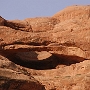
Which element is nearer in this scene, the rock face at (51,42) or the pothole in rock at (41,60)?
the rock face at (51,42)

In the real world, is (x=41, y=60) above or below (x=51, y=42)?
below

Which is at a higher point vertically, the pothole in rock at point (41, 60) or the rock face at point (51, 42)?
the rock face at point (51, 42)

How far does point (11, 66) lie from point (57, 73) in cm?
1140

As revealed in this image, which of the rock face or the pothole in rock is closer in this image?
the rock face

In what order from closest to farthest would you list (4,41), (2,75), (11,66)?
(2,75)
(11,66)
(4,41)

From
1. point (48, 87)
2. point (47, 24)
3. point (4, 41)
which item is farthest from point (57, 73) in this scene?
point (47, 24)

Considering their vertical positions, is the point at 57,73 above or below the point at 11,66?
below

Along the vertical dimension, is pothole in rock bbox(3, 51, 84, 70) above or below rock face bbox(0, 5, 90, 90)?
below

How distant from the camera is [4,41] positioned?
24875 mm

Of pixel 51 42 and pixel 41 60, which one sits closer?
pixel 51 42

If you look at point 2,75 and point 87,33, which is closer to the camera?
point 2,75

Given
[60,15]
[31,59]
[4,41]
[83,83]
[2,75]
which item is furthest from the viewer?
[60,15]

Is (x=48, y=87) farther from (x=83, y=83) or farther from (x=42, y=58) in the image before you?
(x=42, y=58)

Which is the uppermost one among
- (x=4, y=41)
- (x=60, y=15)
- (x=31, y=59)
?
(x=60, y=15)
